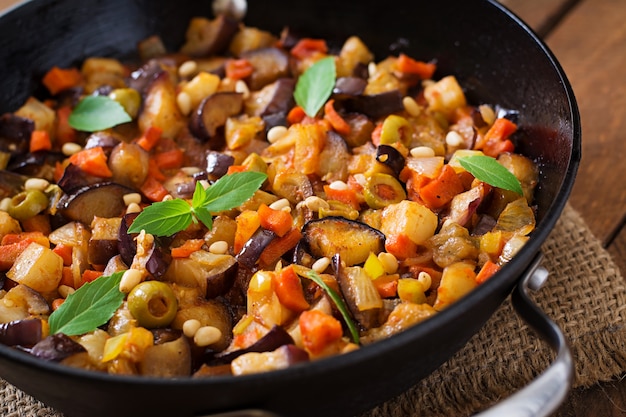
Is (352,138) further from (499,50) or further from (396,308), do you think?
Answer: (396,308)

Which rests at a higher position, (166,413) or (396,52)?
(396,52)

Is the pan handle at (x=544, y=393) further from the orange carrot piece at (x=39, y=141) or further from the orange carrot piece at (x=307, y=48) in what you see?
the orange carrot piece at (x=39, y=141)

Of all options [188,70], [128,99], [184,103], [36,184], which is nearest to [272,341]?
[36,184]

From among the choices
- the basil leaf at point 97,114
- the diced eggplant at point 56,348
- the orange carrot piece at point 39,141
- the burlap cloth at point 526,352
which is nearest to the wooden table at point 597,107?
the burlap cloth at point 526,352

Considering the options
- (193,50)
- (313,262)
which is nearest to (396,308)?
(313,262)

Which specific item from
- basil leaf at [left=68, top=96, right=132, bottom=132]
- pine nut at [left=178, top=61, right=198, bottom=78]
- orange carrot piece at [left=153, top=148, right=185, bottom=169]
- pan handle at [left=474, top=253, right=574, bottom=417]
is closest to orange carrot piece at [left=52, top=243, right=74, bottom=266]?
orange carrot piece at [left=153, top=148, right=185, bottom=169]
